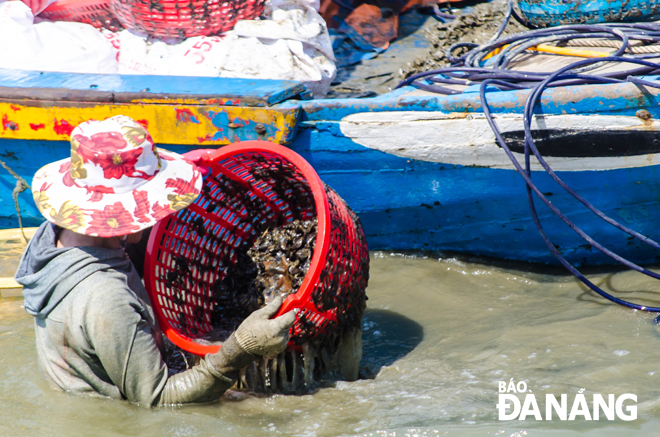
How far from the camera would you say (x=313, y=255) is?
2.11m

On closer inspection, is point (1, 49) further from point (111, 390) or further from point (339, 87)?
point (111, 390)

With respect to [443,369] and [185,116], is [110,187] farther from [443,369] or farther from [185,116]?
[443,369]

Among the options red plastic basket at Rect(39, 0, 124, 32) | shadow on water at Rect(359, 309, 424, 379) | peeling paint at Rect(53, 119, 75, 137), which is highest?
red plastic basket at Rect(39, 0, 124, 32)

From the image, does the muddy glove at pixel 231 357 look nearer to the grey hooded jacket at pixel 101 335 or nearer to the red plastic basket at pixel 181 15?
the grey hooded jacket at pixel 101 335

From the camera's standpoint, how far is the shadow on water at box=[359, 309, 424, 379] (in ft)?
8.15

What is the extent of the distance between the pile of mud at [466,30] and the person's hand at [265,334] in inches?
116

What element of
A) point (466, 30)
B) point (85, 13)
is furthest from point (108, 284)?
point (466, 30)

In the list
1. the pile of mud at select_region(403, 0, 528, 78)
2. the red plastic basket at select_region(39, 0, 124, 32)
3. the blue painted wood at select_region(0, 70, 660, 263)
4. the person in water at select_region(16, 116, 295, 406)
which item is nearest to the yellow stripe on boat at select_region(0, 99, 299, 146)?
the blue painted wood at select_region(0, 70, 660, 263)

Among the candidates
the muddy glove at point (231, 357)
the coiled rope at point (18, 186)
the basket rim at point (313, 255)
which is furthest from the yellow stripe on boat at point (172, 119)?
the muddy glove at point (231, 357)

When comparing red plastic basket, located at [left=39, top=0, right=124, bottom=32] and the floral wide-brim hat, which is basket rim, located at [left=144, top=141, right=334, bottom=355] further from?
red plastic basket, located at [left=39, top=0, right=124, bottom=32]

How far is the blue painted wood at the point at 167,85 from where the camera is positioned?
9.33 ft

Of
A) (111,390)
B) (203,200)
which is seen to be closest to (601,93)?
(203,200)

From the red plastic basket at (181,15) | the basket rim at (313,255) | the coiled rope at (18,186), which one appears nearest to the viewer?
the basket rim at (313,255)

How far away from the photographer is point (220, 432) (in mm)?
1958
